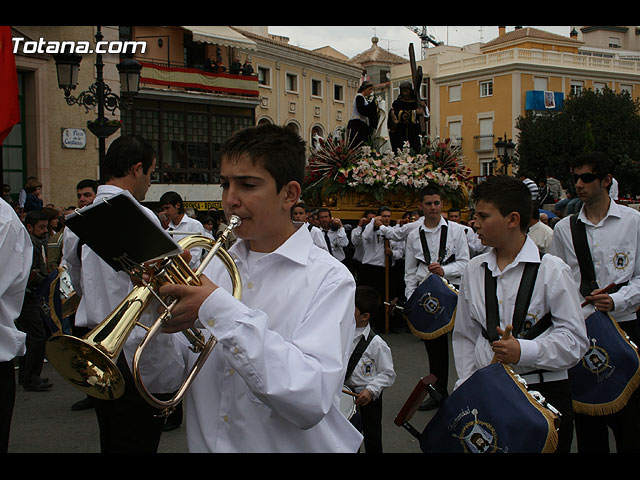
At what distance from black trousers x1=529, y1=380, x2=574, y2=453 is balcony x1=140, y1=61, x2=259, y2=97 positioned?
25.4 meters

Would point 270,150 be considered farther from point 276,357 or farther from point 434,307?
point 434,307

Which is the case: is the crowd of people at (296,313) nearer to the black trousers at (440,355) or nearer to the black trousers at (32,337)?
the black trousers at (440,355)

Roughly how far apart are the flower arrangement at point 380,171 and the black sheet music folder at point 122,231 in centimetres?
865

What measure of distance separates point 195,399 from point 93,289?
5.81 feet

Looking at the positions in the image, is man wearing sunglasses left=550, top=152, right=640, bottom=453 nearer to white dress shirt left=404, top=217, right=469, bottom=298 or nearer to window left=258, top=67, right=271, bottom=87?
white dress shirt left=404, top=217, right=469, bottom=298

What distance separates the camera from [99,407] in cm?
348

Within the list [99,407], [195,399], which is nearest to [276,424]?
[195,399]

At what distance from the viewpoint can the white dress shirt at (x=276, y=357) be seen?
174cm

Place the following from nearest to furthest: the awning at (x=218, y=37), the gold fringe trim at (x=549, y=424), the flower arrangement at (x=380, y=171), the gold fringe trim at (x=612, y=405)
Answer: the gold fringe trim at (x=549, y=424), the gold fringe trim at (x=612, y=405), the flower arrangement at (x=380, y=171), the awning at (x=218, y=37)

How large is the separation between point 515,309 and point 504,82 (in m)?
49.0

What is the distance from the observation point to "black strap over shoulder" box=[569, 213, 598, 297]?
4.24 metres

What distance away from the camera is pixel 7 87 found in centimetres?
431

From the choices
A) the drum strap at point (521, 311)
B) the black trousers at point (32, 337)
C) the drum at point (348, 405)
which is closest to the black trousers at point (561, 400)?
the drum strap at point (521, 311)

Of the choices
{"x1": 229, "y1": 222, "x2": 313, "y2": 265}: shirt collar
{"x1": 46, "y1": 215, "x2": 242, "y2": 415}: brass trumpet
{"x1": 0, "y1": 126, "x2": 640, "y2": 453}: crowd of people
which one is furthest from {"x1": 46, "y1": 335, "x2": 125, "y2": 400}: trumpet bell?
{"x1": 229, "y1": 222, "x2": 313, "y2": 265}: shirt collar
